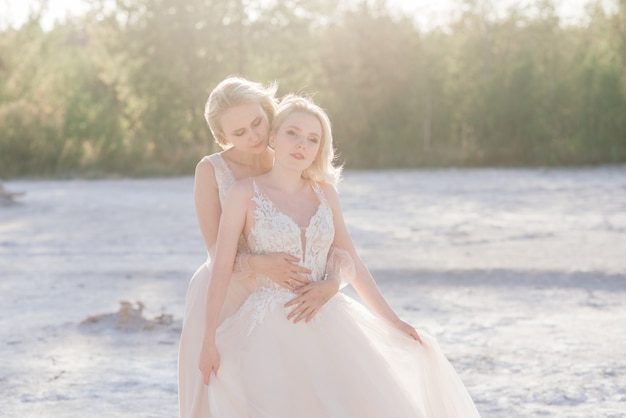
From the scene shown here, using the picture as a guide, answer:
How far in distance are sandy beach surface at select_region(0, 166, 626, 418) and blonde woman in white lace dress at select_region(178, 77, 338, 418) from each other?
156cm

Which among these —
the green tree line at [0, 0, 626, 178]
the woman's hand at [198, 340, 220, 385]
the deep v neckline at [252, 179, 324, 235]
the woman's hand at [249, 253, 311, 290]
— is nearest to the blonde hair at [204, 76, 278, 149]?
the deep v neckline at [252, 179, 324, 235]

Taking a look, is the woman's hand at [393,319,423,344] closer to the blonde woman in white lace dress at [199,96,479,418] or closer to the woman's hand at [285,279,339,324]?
the blonde woman in white lace dress at [199,96,479,418]

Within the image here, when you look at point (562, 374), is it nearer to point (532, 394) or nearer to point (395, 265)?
point (532, 394)

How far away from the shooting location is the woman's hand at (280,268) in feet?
9.50

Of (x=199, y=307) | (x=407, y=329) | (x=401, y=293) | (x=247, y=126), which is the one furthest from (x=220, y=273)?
(x=401, y=293)

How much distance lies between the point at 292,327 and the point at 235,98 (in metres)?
0.72

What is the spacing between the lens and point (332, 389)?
2.91 m

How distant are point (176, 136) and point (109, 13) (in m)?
3.64

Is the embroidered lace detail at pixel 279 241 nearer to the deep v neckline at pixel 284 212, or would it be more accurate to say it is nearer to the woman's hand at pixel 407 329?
the deep v neckline at pixel 284 212

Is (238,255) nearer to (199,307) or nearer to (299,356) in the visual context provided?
(199,307)

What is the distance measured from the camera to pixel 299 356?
2900mm

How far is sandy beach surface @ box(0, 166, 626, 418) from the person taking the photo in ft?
16.0

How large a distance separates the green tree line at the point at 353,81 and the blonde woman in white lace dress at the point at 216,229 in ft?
70.0

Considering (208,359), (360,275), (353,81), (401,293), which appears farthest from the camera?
(353,81)
